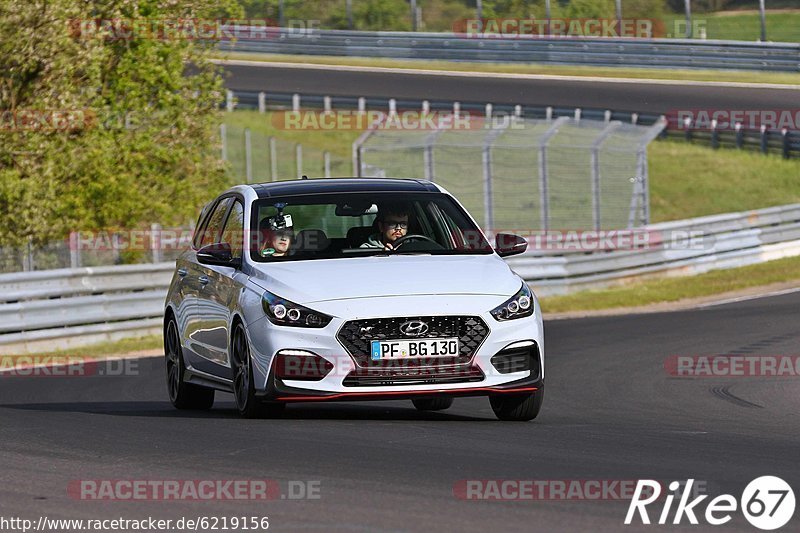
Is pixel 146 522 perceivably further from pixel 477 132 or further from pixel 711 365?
pixel 477 132

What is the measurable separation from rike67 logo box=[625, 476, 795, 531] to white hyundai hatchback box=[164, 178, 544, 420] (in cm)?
256

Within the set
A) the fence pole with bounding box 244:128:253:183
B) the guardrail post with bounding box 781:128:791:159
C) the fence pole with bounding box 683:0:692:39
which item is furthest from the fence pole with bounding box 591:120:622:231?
the fence pole with bounding box 683:0:692:39

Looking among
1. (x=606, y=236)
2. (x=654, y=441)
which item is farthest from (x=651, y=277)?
(x=654, y=441)

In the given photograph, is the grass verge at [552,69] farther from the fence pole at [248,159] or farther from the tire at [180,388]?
the tire at [180,388]

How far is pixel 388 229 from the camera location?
10.8 m

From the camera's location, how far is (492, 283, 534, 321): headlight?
9883 mm

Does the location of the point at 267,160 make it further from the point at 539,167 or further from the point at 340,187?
the point at 340,187

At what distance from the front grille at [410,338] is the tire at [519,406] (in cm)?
58

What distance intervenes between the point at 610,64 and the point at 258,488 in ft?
138

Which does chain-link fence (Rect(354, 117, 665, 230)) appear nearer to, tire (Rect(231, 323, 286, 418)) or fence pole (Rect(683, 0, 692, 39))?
fence pole (Rect(683, 0, 692, 39))

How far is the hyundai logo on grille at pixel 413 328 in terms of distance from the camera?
31.7 feet

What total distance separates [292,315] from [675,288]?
1796cm

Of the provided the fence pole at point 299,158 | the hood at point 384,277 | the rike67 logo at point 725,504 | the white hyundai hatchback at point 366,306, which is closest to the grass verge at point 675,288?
the fence pole at point 299,158

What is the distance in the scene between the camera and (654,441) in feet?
29.9
